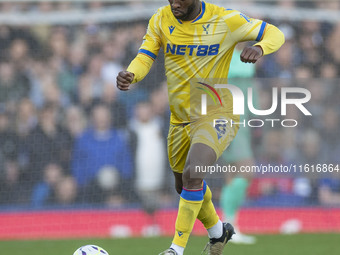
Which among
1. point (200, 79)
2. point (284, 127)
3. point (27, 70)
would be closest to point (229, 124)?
point (200, 79)

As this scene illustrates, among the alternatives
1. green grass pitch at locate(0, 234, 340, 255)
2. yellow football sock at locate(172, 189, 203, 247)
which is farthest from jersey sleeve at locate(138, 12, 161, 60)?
green grass pitch at locate(0, 234, 340, 255)

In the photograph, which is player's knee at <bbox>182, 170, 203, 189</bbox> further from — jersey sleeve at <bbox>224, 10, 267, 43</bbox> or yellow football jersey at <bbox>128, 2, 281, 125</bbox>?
jersey sleeve at <bbox>224, 10, 267, 43</bbox>

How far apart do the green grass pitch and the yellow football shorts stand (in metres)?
1.79

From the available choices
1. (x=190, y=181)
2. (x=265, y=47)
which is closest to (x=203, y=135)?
(x=190, y=181)

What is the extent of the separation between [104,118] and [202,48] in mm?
4656

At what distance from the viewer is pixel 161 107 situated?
10484mm

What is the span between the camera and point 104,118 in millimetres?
10516

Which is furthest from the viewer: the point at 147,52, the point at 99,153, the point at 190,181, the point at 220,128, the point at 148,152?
the point at 99,153

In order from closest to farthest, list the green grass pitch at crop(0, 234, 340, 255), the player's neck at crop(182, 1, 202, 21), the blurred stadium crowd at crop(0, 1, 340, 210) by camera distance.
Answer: the player's neck at crop(182, 1, 202, 21) < the green grass pitch at crop(0, 234, 340, 255) < the blurred stadium crowd at crop(0, 1, 340, 210)

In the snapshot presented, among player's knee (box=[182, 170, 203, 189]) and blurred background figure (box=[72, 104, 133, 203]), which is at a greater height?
player's knee (box=[182, 170, 203, 189])

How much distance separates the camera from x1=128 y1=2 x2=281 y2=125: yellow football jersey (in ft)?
19.9

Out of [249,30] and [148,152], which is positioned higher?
[249,30]

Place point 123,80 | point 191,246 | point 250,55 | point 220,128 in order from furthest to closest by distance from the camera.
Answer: point 191,246 < point 220,128 < point 123,80 < point 250,55

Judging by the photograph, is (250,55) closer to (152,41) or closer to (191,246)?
(152,41)
